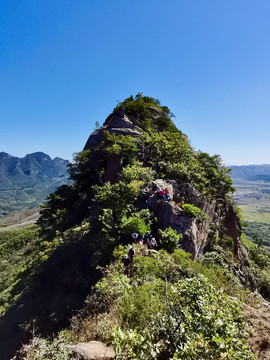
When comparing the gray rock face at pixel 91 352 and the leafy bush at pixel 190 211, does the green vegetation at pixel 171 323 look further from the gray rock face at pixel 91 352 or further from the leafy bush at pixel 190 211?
the leafy bush at pixel 190 211

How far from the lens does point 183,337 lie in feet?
11.3

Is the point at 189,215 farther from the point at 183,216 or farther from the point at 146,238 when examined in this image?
the point at 146,238

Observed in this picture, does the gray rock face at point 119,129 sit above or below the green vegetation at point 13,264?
above

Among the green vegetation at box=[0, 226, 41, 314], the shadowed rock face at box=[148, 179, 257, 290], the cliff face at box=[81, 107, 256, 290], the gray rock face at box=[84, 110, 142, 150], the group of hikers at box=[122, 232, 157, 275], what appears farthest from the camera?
the gray rock face at box=[84, 110, 142, 150]

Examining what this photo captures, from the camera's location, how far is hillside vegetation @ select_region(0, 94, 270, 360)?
12.1 ft

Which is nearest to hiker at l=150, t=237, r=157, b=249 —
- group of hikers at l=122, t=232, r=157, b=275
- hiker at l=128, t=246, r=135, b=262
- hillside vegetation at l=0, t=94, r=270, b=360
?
group of hikers at l=122, t=232, r=157, b=275

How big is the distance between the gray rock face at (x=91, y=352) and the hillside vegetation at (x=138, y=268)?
0.28 m

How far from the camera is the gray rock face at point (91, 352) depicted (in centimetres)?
413

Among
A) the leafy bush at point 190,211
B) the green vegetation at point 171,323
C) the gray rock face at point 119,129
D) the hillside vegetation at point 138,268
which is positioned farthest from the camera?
the gray rock face at point 119,129

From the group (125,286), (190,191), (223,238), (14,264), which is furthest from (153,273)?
(14,264)

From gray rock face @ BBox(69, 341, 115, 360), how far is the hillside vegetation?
0.90 feet

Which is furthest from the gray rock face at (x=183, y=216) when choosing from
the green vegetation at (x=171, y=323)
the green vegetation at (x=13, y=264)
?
the green vegetation at (x=13, y=264)

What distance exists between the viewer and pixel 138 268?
8.42 m

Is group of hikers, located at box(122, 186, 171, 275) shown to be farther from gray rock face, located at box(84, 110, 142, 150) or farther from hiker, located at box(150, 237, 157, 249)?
gray rock face, located at box(84, 110, 142, 150)
